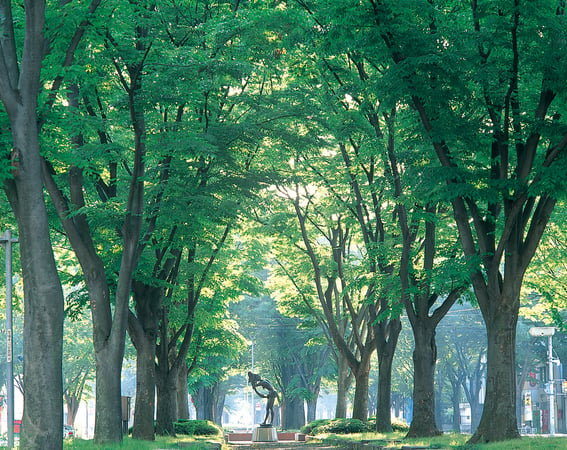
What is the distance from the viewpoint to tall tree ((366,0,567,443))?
50.0 feet

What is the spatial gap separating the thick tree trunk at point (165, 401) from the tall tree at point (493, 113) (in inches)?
531

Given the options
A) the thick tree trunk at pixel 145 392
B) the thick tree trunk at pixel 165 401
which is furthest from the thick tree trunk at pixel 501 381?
the thick tree trunk at pixel 165 401

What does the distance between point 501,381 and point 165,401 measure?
47.4 feet

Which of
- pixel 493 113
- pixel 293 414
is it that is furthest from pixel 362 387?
pixel 293 414

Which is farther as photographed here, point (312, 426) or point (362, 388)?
point (312, 426)

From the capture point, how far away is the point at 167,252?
24.6m

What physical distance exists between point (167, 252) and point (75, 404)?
3961 cm

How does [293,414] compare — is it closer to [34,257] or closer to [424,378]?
[424,378]

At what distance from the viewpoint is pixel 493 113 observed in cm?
1670

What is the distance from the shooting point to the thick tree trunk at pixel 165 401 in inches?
1102

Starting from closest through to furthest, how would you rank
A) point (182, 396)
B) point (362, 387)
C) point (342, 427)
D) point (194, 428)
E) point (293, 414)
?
point (194, 428) → point (362, 387) → point (342, 427) → point (182, 396) → point (293, 414)

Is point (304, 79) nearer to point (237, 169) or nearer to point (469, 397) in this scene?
point (237, 169)

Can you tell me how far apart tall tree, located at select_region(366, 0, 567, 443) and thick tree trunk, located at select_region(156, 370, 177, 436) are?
13.5 meters

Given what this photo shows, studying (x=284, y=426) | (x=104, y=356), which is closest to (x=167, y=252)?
(x=104, y=356)
